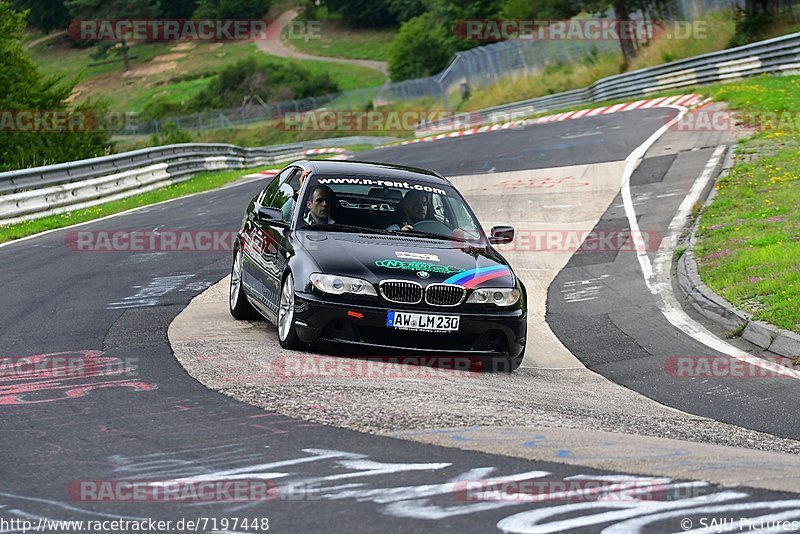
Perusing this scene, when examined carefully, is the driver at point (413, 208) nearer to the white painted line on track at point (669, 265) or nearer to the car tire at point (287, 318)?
the car tire at point (287, 318)

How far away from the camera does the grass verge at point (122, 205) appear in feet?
65.7

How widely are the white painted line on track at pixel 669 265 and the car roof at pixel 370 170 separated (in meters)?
2.87

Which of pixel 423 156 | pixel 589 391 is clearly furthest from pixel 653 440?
pixel 423 156

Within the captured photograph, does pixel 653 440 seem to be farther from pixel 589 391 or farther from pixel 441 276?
pixel 441 276

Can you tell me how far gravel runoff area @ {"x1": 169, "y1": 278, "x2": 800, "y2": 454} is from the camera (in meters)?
6.84

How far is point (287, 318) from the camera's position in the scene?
30.4 ft

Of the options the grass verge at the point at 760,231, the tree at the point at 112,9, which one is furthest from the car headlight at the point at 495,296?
the tree at the point at 112,9

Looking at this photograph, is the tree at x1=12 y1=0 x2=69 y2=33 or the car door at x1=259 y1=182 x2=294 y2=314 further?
the tree at x1=12 y1=0 x2=69 y2=33

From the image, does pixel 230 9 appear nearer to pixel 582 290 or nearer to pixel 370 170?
pixel 582 290

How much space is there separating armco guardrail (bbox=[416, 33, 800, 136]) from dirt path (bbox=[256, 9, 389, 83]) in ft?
192

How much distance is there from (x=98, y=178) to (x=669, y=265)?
14.0 meters
